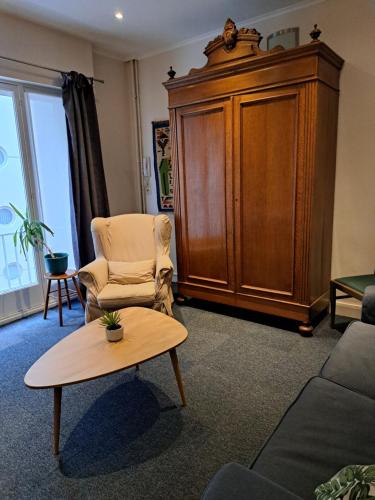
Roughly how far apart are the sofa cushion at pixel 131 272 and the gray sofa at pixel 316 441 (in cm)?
173

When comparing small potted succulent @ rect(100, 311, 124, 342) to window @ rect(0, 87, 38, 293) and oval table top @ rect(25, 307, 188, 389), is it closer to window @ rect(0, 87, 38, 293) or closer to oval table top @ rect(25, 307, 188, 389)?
oval table top @ rect(25, 307, 188, 389)

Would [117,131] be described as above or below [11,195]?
above

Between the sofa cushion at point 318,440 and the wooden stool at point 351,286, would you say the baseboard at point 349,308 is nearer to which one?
the wooden stool at point 351,286

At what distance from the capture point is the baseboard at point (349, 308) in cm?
304

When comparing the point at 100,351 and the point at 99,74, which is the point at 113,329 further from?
the point at 99,74

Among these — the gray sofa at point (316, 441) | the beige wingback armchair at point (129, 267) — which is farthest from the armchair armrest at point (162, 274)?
the gray sofa at point (316, 441)

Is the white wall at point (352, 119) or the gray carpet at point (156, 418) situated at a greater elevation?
the white wall at point (352, 119)

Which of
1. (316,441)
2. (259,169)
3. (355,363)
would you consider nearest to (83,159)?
(259,169)

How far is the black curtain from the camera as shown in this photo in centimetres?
339

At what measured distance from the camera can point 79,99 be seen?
3.44m

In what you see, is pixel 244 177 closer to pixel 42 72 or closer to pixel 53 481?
pixel 42 72

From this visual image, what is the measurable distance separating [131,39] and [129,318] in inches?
113

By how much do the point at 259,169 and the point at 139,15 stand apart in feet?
5.58

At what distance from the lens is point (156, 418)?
1933 mm
